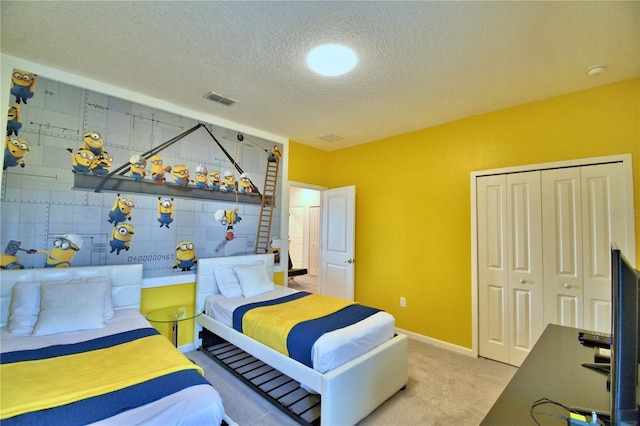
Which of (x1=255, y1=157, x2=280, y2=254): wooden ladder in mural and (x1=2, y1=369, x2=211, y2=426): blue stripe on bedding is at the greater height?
(x1=255, y1=157, x2=280, y2=254): wooden ladder in mural

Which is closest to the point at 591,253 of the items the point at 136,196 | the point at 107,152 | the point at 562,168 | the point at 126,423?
the point at 562,168

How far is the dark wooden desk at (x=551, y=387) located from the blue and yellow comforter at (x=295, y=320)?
1.24 metres

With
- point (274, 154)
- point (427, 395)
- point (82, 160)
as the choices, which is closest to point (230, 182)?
point (274, 154)

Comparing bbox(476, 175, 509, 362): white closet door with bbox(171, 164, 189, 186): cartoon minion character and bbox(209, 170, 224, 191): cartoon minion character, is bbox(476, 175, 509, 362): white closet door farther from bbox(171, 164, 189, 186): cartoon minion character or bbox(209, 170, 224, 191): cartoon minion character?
bbox(171, 164, 189, 186): cartoon minion character

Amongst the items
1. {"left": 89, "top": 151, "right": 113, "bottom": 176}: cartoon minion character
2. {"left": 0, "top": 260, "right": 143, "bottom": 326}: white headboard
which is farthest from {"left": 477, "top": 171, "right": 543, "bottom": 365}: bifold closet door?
{"left": 89, "top": 151, "right": 113, "bottom": 176}: cartoon minion character

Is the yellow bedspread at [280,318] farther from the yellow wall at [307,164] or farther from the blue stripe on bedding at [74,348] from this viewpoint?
the yellow wall at [307,164]

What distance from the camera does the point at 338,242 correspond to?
432 centimetres

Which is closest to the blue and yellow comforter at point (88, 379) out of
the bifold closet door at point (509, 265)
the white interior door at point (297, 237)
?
the bifold closet door at point (509, 265)

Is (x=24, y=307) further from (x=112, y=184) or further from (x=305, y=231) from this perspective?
(x=305, y=231)

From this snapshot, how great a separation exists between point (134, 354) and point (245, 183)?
2413mm

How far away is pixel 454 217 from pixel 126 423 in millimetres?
3406

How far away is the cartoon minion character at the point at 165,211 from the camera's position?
2.98 meters

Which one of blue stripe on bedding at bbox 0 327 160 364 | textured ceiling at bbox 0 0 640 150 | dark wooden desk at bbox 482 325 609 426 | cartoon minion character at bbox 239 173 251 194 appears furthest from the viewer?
cartoon minion character at bbox 239 173 251 194

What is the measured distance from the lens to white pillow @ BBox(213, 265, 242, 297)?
3.12m
